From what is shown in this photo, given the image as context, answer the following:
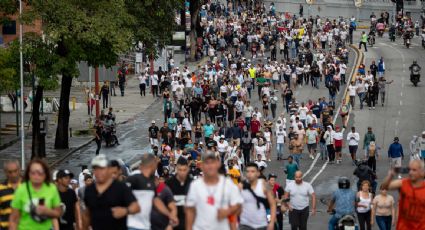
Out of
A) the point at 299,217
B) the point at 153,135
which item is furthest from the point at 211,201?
the point at 153,135

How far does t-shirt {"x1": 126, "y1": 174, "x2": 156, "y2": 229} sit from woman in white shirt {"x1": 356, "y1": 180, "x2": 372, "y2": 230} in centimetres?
847

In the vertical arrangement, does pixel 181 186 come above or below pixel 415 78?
above

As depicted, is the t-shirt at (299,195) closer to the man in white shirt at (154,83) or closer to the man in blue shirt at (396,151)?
the man in blue shirt at (396,151)

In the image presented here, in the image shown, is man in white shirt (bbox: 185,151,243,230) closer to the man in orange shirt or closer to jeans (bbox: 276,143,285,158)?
the man in orange shirt

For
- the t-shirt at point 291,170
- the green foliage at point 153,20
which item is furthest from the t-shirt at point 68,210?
the green foliage at point 153,20

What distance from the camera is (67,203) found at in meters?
16.2

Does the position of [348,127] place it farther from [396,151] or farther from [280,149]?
[396,151]

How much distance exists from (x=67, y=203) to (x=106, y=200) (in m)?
3.13

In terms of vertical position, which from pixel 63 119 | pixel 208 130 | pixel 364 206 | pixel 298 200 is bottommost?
pixel 208 130

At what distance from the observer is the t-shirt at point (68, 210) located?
16.1m

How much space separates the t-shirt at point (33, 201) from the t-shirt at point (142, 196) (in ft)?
3.48

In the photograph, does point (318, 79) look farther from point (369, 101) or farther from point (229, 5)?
point (229, 5)

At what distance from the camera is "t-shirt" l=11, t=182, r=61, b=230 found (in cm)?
1331

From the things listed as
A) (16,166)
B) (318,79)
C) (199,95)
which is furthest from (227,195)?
(318,79)
